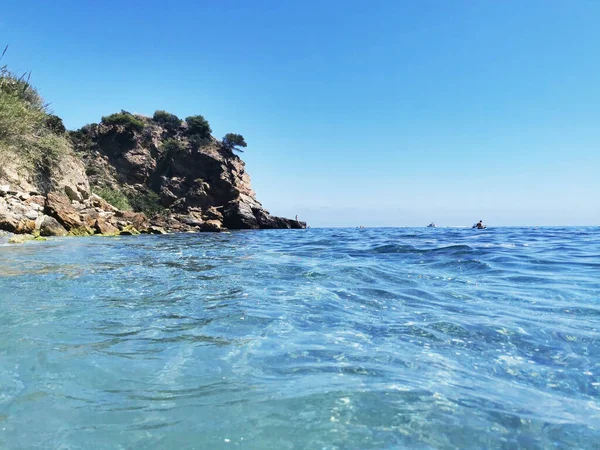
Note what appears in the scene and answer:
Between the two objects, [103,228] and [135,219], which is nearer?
[103,228]

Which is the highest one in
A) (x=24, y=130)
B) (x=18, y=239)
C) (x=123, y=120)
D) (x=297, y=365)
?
(x=123, y=120)

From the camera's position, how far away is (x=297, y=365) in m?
3.02

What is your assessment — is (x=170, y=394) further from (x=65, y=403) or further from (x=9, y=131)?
(x=9, y=131)

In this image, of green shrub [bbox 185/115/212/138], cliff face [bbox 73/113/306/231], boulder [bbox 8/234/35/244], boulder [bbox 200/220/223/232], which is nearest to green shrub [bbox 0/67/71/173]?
boulder [bbox 8/234/35/244]

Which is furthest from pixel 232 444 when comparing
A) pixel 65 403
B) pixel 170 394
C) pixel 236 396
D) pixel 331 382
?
pixel 65 403

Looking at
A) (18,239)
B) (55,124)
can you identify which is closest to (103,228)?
(18,239)

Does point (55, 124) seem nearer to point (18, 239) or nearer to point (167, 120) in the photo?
point (167, 120)

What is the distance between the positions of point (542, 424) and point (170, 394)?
2178 millimetres

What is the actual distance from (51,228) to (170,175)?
28849 mm

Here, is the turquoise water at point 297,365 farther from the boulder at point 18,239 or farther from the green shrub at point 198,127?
the green shrub at point 198,127

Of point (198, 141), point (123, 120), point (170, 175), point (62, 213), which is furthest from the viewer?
point (198, 141)

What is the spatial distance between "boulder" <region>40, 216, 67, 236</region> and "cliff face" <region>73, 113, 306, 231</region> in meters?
21.1

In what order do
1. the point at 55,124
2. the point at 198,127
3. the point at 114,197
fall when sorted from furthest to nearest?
1. the point at 198,127
2. the point at 114,197
3. the point at 55,124

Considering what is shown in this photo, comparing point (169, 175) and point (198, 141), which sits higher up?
point (198, 141)
